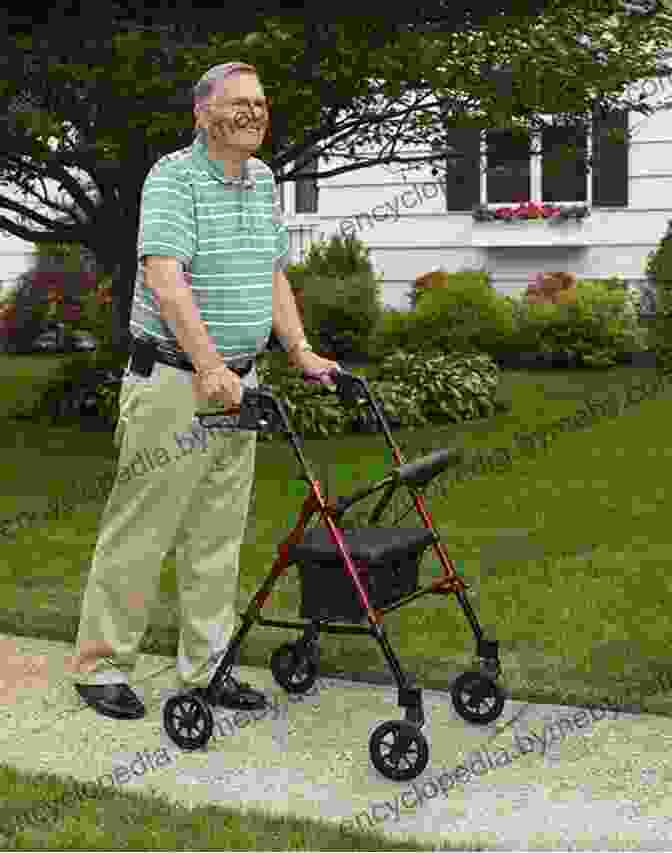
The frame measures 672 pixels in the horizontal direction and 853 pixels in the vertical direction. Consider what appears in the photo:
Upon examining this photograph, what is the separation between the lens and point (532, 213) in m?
22.1

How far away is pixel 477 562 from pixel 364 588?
133 inches

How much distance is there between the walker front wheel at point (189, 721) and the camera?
5.21 m

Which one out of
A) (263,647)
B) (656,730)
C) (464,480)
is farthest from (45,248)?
(656,730)

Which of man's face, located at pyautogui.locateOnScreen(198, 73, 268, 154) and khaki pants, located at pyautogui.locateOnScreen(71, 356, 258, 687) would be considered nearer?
man's face, located at pyautogui.locateOnScreen(198, 73, 268, 154)

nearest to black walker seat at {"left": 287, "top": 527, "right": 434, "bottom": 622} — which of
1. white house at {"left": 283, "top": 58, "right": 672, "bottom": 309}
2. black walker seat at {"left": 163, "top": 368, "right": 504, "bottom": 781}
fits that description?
black walker seat at {"left": 163, "top": 368, "right": 504, "bottom": 781}

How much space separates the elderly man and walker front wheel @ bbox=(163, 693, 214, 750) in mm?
324

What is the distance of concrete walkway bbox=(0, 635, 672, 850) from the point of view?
4535 millimetres

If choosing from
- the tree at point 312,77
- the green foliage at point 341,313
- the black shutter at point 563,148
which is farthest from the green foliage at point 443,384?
the green foliage at point 341,313

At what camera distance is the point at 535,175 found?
22.3 m

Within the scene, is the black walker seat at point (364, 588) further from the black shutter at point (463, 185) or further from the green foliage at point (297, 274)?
the green foliage at point (297, 274)

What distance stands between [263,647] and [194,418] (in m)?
1.49

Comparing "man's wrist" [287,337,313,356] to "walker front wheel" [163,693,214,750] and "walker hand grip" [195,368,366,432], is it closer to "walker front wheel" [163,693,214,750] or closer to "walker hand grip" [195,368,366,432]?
"walker hand grip" [195,368,366,432]

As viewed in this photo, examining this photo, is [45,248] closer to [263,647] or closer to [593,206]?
[593,206]

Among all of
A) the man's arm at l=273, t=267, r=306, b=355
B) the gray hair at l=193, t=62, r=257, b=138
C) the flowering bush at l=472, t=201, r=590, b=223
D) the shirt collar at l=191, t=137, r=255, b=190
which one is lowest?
the man's arm at l=273, t=267, r=306, b=355
